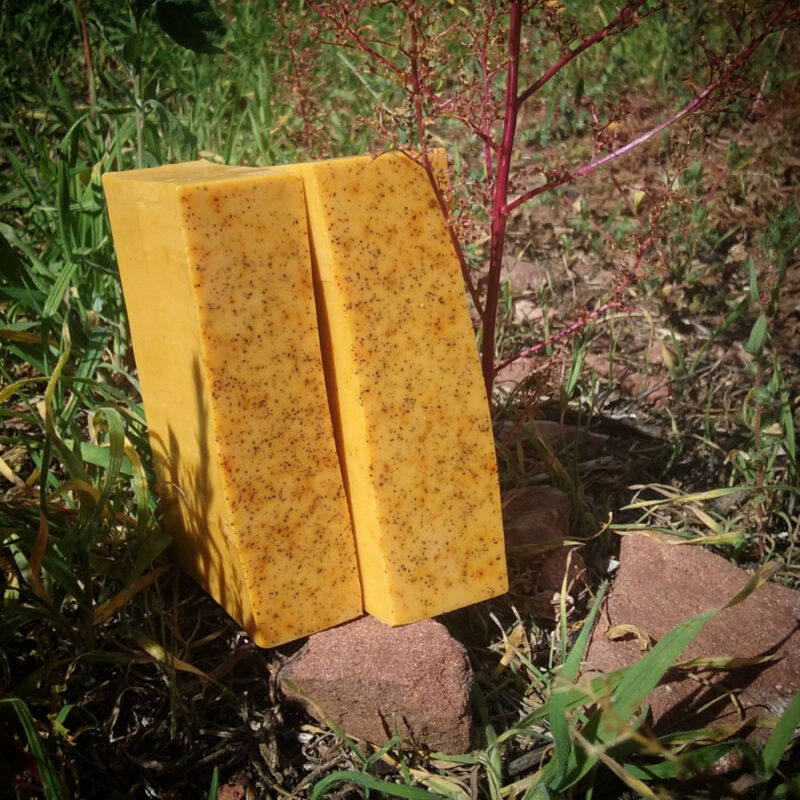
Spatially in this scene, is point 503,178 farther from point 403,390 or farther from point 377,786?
point 377,786

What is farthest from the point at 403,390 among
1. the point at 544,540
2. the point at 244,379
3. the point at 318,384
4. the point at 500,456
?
the point at 500,456

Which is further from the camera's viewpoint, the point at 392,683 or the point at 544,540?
the point at 544,540

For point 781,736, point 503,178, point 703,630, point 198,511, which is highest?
point 503,178

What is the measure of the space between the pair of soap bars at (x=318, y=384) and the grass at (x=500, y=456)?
21 cm

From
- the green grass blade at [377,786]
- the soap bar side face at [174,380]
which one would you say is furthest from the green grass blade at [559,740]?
the soap bar side face at [174,380]

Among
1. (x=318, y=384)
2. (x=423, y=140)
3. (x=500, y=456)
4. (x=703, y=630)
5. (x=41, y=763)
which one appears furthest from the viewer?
(x=500, y=456)

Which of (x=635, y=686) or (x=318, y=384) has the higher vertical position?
(x=318, y=384)

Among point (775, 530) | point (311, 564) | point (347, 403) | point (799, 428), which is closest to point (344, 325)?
point (347, 403)

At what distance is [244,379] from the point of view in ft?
5.22

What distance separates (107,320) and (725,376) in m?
1.78

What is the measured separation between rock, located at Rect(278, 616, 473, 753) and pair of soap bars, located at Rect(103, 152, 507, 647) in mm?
53

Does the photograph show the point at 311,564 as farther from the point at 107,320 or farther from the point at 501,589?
the point at 107,320

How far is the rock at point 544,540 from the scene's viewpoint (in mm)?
1983

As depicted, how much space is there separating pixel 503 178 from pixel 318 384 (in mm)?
519
